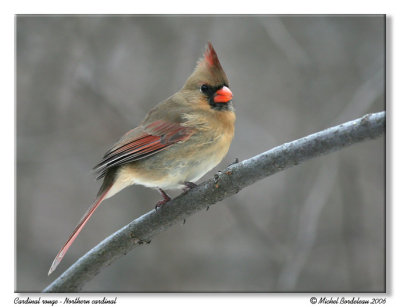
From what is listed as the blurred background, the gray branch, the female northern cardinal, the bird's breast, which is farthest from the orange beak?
the gray branch

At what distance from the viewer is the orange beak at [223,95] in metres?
2.77

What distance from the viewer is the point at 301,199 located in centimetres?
369

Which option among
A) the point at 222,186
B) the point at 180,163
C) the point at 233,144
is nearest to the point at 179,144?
the point at 180,163

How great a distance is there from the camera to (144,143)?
2689mm

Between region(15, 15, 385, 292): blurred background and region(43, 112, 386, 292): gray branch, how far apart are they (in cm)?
97

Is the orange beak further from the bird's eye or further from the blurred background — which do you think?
the blurred background

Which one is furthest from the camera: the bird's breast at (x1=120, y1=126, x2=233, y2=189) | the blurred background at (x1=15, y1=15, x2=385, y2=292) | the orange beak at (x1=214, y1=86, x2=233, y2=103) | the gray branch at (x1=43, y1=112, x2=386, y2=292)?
the blurred background at (x1=15, y1=15, x2=385, y2=292)

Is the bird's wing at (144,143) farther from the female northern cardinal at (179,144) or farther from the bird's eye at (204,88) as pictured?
the bird's eye at (204,88)

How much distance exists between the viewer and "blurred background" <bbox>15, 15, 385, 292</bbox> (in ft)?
10.6

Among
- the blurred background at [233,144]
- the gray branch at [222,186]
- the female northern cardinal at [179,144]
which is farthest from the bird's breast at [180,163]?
the blurred background at [233,144]

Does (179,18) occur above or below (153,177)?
above
